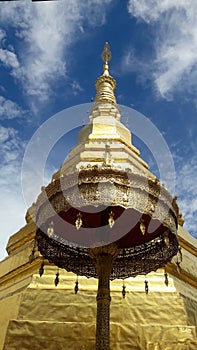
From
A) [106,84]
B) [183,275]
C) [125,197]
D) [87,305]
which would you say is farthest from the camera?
[106,84]

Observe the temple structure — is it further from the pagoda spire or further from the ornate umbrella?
the pagoda spire

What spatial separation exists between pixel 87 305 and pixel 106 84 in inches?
425

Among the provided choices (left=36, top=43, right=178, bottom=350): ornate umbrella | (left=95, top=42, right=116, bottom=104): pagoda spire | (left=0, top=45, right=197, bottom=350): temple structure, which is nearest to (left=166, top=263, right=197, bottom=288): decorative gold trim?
(left=0, top=45, right=197, bottom=350): temple structure

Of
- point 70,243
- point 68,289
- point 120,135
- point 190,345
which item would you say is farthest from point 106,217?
point 120,135

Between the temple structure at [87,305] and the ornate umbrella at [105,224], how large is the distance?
333mm

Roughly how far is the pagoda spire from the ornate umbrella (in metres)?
8.68

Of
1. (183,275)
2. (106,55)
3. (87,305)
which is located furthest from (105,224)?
(106,55)

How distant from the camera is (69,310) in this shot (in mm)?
7809

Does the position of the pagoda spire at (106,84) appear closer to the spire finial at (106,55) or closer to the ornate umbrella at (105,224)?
the spire finial at (106,55)

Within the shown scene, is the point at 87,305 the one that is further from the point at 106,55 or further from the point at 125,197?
the point at 106,55

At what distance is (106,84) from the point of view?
647 inches

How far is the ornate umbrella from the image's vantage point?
20.0 feet

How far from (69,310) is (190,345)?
2478 millimetres

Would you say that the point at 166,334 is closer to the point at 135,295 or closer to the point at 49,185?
the point at 135,295
